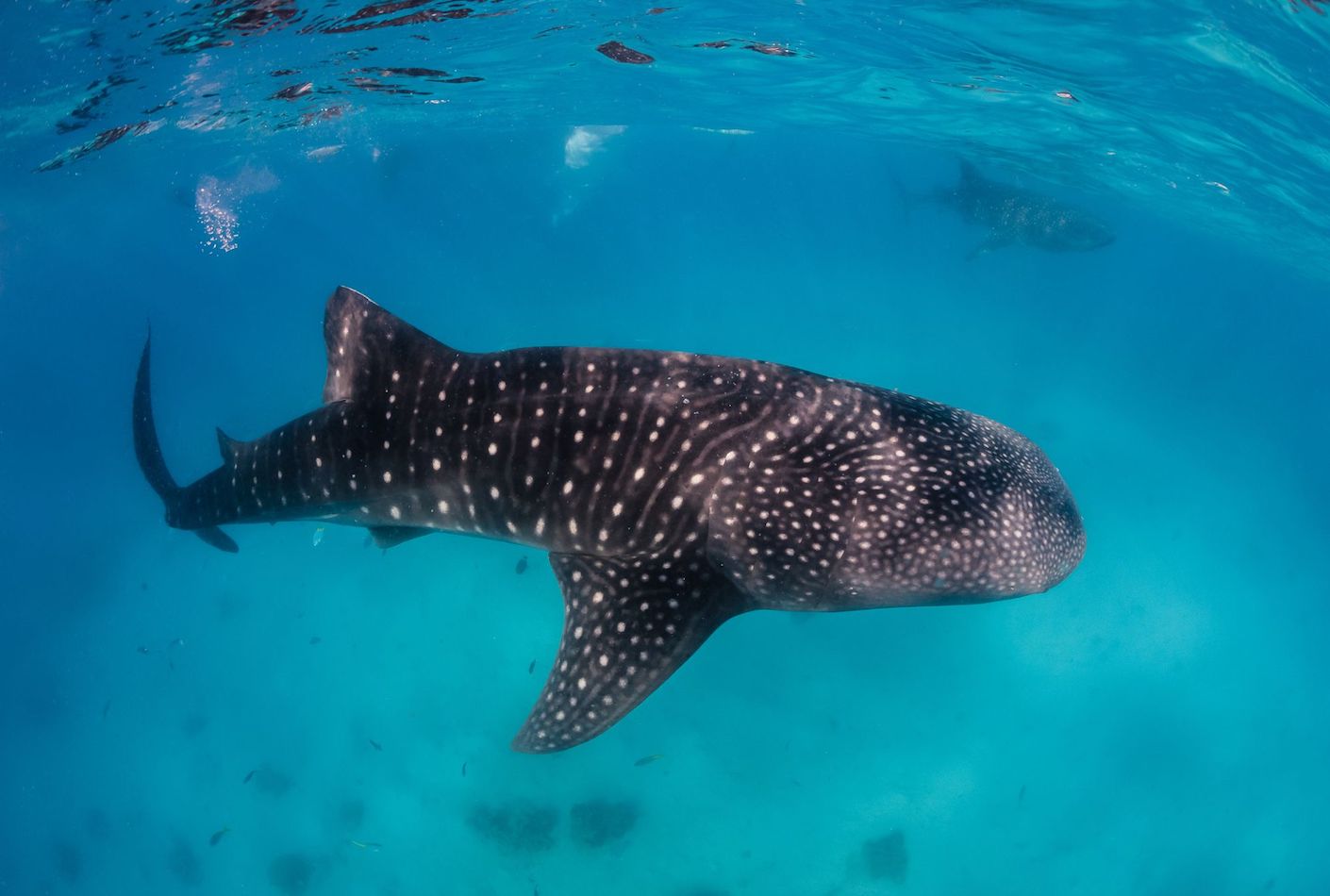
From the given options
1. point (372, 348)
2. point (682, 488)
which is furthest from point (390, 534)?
point (682, 488)

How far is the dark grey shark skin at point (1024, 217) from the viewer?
2519cm

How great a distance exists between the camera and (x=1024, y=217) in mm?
26234

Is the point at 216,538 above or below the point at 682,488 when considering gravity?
below

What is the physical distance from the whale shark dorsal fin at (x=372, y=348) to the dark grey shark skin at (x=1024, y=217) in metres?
24.2

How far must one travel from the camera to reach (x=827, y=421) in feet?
15.4

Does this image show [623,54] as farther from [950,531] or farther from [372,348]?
[950,531]

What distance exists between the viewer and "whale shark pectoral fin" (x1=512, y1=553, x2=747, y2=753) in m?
4.46

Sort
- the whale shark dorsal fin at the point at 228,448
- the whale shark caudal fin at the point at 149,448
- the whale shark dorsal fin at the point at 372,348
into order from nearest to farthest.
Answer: the whale shark dorsal fin at the point at 372,348
the whale shark dorsal fin at the point at 228,448
the whale shark caudal fin at the point at 149,448

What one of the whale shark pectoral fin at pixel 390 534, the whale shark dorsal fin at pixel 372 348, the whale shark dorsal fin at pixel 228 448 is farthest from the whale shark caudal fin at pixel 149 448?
the whale shark dorsal fin at pixel 372 348

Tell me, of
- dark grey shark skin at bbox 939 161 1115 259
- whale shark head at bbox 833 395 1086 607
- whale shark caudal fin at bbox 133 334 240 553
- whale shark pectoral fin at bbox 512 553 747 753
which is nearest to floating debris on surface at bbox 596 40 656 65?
whale shark caudal fin at bbox 133 334 240 553

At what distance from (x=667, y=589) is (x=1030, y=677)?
14873 millimetres

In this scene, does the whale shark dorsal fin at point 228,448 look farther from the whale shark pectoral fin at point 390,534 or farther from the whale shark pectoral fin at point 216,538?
the whale shark pectoral fin at point 390,534

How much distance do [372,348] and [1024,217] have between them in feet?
88.5

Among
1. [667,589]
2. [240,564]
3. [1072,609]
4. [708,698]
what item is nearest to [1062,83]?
[1072,609]
